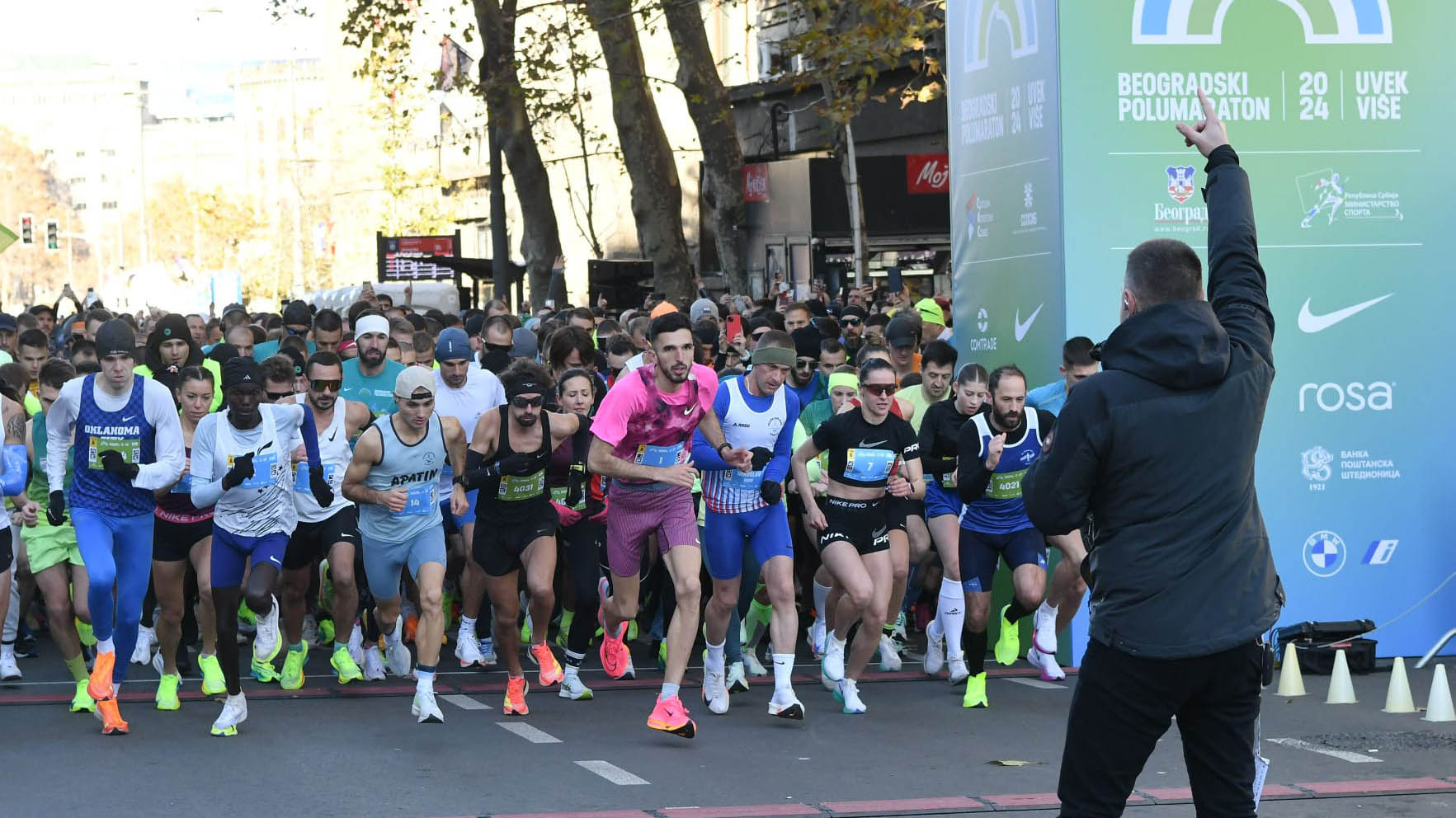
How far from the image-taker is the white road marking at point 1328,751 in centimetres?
864

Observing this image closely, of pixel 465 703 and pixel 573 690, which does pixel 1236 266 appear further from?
pixel 465 703

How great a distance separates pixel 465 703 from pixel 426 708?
32.7 inches

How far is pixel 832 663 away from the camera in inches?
409

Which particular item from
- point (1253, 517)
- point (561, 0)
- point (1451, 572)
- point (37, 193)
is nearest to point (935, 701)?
point (1451, 572)

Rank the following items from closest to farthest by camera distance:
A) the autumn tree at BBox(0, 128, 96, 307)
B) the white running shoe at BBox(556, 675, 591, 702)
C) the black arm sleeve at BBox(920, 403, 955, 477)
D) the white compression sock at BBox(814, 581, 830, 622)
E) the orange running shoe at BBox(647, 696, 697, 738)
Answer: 1. the orange running shoe at BBox(647, 696, 697, 738)
2. the white running shoe at BBox(556, 675, 591, 702)
3. the black arm sleeve at BBox(920, 403, 955, 477)
4. the white compression sock at BBox(814, 581, 830, 622)
5. the autumn tree at BBox(0, 128, 96, 307)

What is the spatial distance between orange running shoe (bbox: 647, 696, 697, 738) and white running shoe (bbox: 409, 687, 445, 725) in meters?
1.28

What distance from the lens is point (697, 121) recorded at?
94.9 feet

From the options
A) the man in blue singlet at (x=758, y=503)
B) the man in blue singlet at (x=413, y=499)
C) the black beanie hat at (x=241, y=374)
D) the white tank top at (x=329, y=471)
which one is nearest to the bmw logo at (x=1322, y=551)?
the man in blue singlet at (x=758, y=503)

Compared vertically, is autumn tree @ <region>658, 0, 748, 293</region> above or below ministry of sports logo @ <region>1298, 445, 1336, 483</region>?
above

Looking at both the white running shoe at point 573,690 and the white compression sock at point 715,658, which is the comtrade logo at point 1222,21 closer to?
the white compression sock at point 715,658

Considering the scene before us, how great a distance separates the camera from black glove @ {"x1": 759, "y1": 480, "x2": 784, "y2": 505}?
948cm

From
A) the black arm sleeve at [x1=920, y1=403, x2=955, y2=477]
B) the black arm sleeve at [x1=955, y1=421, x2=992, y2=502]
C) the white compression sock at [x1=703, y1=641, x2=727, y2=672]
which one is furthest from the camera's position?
the black arm sleeve at [x1=920, y1=403, x2=955, y2=477]

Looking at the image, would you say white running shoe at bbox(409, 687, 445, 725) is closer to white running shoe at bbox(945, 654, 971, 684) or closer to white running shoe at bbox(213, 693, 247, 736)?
white running shoe at bbox(213, 693, 247, 736)

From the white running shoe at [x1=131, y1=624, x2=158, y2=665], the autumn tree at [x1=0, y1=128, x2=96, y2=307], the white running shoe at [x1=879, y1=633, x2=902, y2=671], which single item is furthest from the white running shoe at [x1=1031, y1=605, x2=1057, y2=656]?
the autumn tree at [x1=0, y1=128, x2=96, y2=307]
